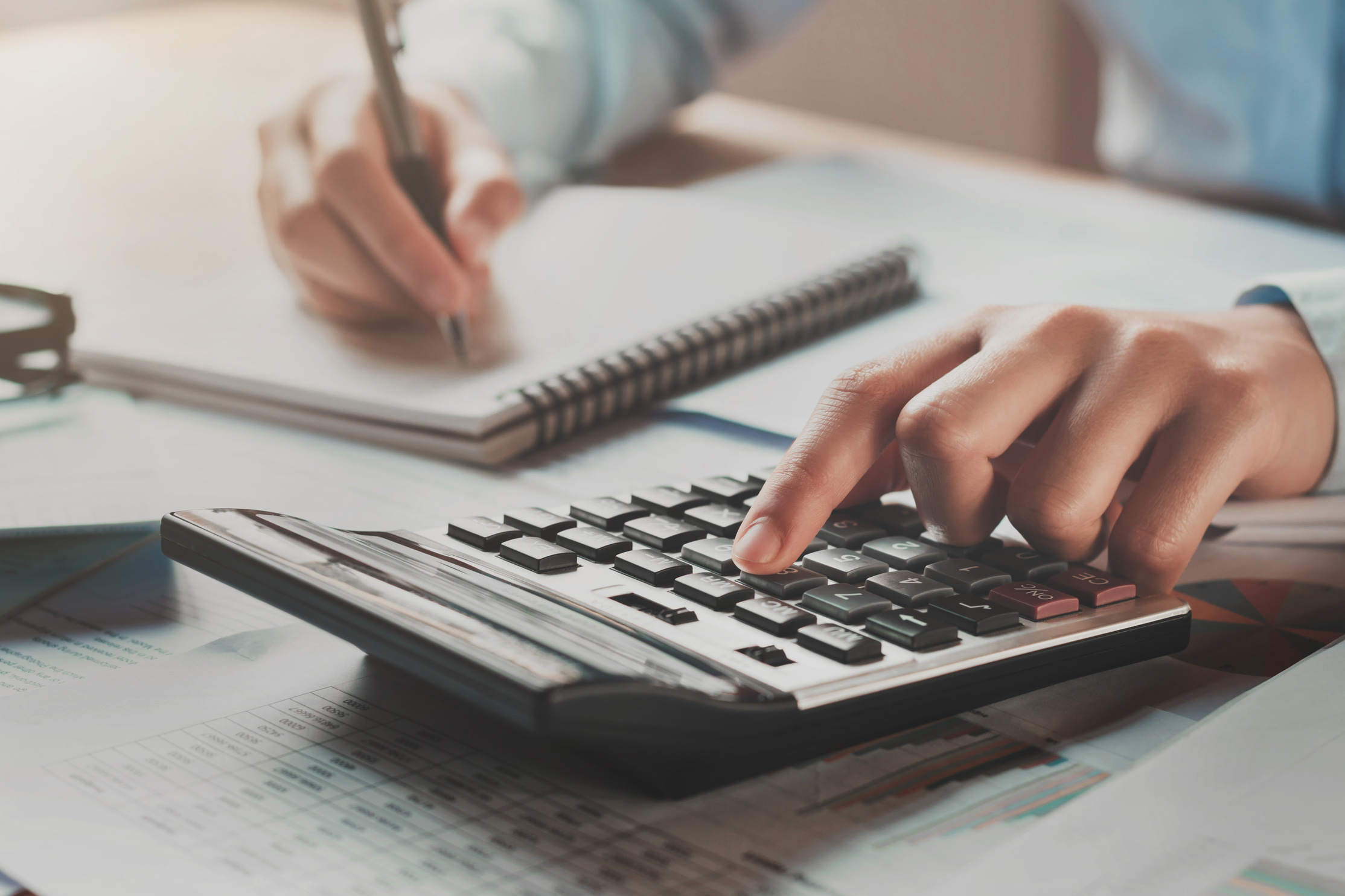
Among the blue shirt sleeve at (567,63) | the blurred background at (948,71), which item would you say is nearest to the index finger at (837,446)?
the blue shirt sleeve at (567,63)

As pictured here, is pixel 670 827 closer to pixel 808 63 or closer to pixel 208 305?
pixel 208 305

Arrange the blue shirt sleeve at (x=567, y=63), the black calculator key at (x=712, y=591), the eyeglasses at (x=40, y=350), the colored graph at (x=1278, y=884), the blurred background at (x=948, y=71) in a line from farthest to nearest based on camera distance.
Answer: the blurred background at (x=948, y=71) < the blue shirt sleeve at (x=567, y=63) < the eyeglasses at (x=40, y=350) < the black calculator key at (x=712, y=591) < the colored graph at (x=1278, y=884)

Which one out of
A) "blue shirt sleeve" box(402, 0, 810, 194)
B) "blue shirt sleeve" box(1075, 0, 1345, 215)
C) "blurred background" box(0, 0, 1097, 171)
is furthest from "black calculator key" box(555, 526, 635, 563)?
"blurred background" box(0, 0, 1097, 171)

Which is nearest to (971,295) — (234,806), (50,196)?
(234,806)

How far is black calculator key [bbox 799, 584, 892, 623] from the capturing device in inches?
12.4

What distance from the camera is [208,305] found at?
0.67 meters

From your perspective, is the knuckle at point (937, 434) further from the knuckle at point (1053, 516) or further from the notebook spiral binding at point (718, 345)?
the notebook spiral binding at point (718, 345)

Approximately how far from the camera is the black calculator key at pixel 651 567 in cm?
34

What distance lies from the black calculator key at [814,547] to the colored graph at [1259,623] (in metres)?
0.11

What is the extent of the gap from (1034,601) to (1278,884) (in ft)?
0.37

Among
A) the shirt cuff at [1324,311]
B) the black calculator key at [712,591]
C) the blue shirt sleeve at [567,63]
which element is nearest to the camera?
the black calculator key at [712,591]

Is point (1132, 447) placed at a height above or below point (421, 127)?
below

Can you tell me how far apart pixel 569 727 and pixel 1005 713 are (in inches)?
5.0

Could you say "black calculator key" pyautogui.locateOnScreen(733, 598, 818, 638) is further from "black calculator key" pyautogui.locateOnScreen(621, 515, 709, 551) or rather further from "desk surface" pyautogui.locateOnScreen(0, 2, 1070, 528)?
"desk surface" pyautogui.locateOnScreen(0, 2, 1070, 528)
